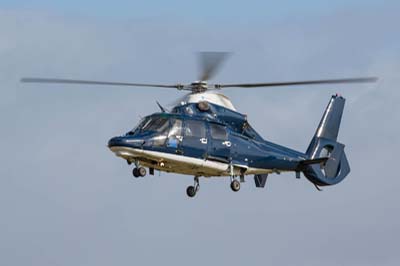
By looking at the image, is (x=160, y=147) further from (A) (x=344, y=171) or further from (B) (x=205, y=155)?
(A) (x=344, y=171)

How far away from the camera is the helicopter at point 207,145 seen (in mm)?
47969

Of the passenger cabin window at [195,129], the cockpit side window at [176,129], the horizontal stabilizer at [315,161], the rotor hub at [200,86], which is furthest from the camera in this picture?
the horizontal stabilizer at [315,161]

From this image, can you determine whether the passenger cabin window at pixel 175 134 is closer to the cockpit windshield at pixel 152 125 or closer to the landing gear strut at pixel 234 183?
the cockpit windshield at pixel 152 125

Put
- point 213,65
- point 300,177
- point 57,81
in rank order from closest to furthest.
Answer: point 57,81, point 213,65, point 300,177

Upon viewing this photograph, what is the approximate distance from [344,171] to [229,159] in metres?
7.05

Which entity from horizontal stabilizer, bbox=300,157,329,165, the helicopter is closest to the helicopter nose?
the helicopter

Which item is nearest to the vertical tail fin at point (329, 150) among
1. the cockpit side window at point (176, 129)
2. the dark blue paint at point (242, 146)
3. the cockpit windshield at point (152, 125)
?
the dark blue paint at point (242, 146)

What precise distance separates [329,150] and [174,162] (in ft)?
30.6

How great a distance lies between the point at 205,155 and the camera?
49312mm

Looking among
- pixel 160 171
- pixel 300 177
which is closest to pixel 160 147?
pixel 160 171

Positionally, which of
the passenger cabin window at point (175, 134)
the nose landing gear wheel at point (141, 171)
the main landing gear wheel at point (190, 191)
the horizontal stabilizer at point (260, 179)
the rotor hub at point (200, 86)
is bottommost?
the main landing gear wheel at point (190, 191)

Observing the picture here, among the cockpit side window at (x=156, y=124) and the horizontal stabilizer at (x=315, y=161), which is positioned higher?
the cockpit side window at (x=156, y=124)

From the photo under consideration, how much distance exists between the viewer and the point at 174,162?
159 feet

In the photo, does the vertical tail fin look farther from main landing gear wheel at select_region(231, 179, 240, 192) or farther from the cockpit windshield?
the cockpit windshield
